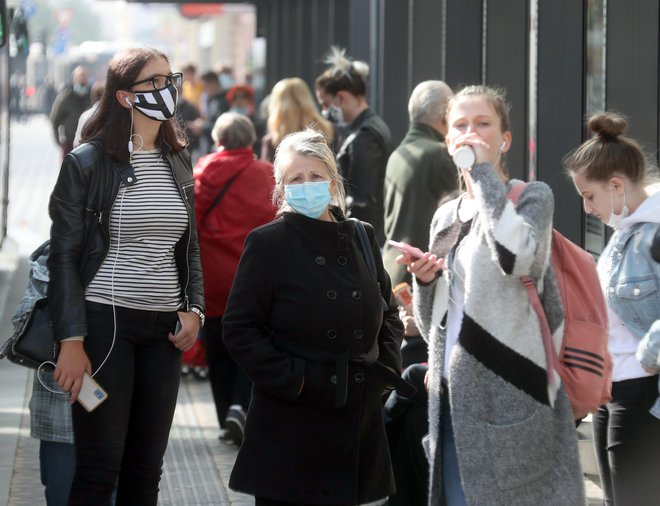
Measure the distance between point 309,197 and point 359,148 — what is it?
151 inches

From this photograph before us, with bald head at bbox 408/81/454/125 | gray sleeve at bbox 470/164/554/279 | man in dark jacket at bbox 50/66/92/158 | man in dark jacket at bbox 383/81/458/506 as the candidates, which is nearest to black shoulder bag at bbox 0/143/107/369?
gray sleeve at bbox 470/164/554/279

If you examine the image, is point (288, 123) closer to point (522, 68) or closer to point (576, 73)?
point (522, 68)

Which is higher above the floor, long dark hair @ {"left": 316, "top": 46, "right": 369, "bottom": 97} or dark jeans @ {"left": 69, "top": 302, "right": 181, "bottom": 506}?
long dark hair @ {"left": 316, "top": 46, "right": 369, "bottom": 97}

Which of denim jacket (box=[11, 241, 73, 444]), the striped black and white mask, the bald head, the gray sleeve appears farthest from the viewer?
the bald head

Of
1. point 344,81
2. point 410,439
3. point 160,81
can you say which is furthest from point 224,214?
point 160,81

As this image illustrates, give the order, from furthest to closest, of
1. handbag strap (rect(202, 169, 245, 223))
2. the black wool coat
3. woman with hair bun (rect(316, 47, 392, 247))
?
woman with hair bun (rect(316, 47, 392, 247)) → handbag strap (rect(202, 169, 245, 223)) → the black wool coat

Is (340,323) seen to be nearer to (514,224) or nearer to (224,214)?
(514,224)

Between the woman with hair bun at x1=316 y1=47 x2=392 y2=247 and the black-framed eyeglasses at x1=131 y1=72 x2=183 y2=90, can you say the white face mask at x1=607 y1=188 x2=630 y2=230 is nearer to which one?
the black-framed eyeglasses at x1=131 y1=72 x2=183 y2=90

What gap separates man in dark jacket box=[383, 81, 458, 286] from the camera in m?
7.06

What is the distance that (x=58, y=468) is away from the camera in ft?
Result: 16.8

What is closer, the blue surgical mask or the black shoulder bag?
the blue surgical mask

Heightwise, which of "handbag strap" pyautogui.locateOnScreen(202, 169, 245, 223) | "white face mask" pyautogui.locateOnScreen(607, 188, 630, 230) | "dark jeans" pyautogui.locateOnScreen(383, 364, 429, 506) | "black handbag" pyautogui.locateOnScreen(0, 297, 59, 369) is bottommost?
"dark jeans" pyautogui.locateOnScreen(383, 364, 429, 506)

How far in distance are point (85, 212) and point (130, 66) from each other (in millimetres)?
546

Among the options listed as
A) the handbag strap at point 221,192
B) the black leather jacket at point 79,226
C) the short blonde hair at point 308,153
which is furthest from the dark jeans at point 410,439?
the handbag strap at point 221,192
